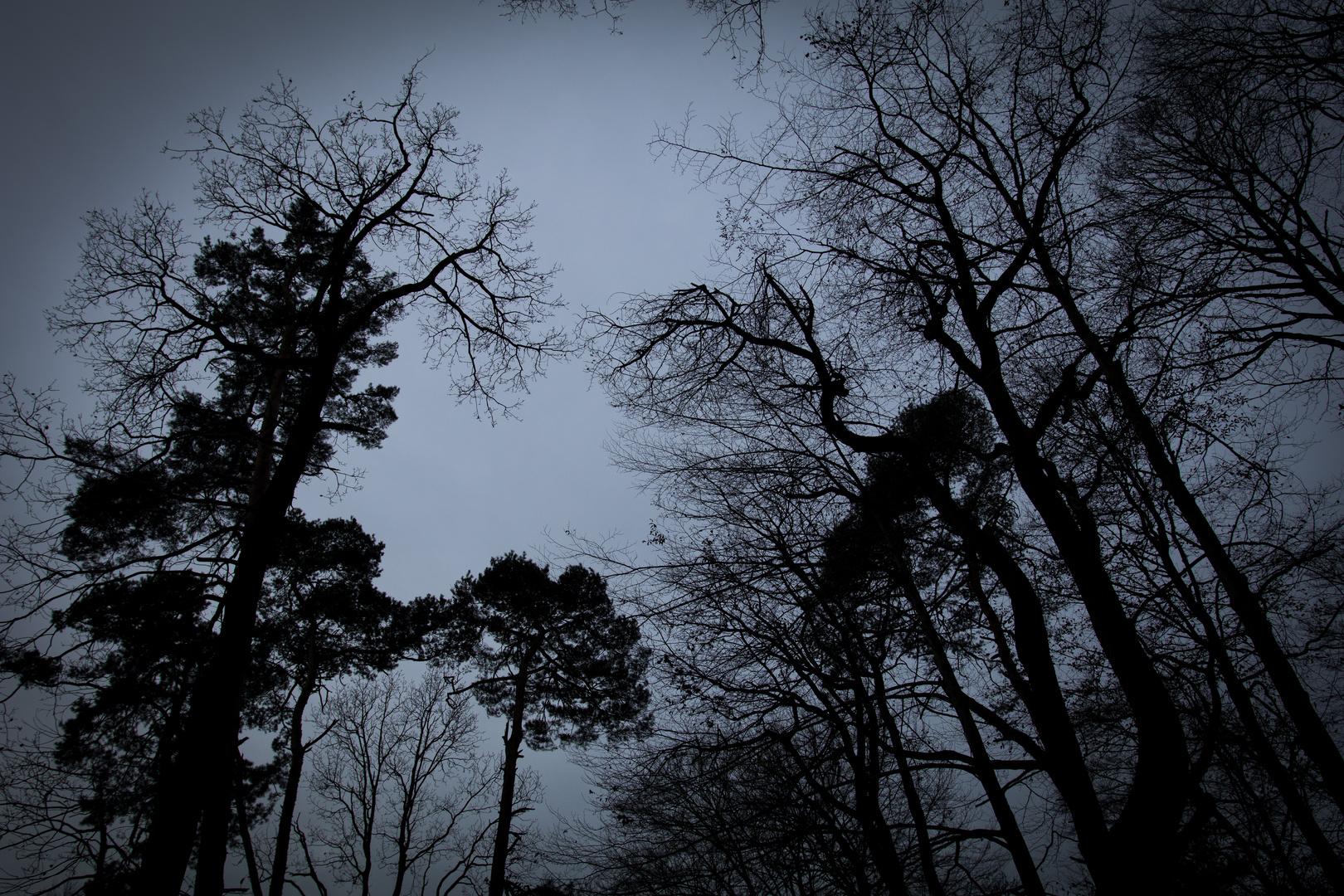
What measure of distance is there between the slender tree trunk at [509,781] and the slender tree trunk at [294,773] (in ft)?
13.3

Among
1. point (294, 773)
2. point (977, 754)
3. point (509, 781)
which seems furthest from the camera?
point (509, 781)

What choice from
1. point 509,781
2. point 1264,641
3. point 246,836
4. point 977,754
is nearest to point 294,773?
point 246,836

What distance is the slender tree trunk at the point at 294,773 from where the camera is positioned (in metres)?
9.27

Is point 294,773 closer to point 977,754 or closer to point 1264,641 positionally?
point 977,754

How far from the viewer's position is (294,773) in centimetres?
982

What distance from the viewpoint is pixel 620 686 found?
42.3 feet

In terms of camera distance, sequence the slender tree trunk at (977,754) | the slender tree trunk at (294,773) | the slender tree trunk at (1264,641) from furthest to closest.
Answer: the slender tree trunk at (294,773), the slender tree trunk at (1264,641), the slender tree trunk at (977,754)

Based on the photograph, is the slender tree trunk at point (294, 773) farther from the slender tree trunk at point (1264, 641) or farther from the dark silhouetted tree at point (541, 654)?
the slender tree trunk at point (1264, 641)

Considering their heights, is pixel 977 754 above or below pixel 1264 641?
below

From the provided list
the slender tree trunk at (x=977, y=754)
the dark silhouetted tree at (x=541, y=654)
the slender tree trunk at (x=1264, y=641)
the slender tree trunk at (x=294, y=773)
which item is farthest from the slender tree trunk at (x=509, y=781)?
the slender tree trunk at (x=1264, y=641)

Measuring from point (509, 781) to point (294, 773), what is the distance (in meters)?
4.37

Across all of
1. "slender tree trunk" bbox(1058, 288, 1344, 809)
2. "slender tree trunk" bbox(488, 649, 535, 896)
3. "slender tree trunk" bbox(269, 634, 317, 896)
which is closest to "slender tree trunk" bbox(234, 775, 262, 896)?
"slender tree trunk" bbox(269, 634, 317, 896)

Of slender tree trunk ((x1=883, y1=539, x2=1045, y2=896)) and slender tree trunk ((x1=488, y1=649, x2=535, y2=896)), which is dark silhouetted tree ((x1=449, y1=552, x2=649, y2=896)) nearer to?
slender tree trunk ((x1=488, y1=649, x2=535, y2=896))

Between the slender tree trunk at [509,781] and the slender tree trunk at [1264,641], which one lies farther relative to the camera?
the slender tree trunk at [509,781]
